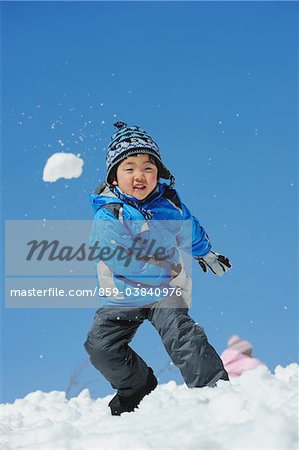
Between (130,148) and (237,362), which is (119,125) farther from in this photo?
(237,362)

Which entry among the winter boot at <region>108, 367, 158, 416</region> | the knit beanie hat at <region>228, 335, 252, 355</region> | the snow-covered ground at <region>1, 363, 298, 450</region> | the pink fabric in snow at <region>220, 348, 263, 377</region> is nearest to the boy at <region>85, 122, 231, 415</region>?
the winter boot at <region>108, 367, 158, 416</region>

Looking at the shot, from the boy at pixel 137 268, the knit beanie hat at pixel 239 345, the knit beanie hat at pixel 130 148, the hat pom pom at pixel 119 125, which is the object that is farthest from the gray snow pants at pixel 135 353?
the knit beanie hat at pixel 239 345

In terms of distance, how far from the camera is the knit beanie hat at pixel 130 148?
3.99 m

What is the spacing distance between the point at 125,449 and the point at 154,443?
3.7 inches

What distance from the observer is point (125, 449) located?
195cm

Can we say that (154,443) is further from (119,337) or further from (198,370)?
(119,337)

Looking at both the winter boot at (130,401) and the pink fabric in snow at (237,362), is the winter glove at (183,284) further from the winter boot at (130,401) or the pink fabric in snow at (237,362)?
the pink fabric in snow at (237,362)

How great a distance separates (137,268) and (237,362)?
576 centimetres

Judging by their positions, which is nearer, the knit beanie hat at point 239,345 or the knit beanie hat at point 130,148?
the knit beanie hat at point 130,148

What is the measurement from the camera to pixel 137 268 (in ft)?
12.1

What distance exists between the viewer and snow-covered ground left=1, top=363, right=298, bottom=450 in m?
1.83

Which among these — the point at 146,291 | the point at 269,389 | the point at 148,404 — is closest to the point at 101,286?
the point at 146,291

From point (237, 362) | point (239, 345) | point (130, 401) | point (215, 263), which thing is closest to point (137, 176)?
point (215, 263)

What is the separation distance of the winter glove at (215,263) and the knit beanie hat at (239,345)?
17.5ft
